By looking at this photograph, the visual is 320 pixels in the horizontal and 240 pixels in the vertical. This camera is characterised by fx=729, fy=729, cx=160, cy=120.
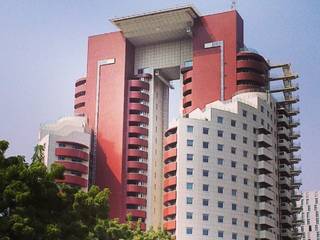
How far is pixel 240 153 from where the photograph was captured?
5197 inches

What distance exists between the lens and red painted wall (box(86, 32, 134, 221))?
147738 mm

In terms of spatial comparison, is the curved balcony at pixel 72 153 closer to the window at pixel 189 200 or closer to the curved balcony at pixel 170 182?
the curved balcony at pixel 170 182

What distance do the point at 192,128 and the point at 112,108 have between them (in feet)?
96.4

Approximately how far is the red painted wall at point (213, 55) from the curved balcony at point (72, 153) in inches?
929

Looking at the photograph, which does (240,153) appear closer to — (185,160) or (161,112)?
(185,160)

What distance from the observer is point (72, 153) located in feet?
475

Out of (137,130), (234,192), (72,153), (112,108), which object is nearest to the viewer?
(234,192)

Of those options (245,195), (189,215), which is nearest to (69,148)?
(189,215)

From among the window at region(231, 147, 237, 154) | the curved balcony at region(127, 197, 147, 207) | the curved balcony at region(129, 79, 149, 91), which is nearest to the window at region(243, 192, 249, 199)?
the window at region(231, 147, 237, 154)

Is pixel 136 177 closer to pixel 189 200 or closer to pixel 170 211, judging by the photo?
pixel 170 211

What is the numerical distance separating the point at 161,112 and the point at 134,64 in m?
12.1

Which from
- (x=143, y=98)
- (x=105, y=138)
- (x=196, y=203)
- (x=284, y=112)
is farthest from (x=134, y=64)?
(x=196, y=203)

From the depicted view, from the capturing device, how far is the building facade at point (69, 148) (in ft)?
469

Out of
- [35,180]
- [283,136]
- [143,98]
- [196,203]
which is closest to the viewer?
[35,180]
